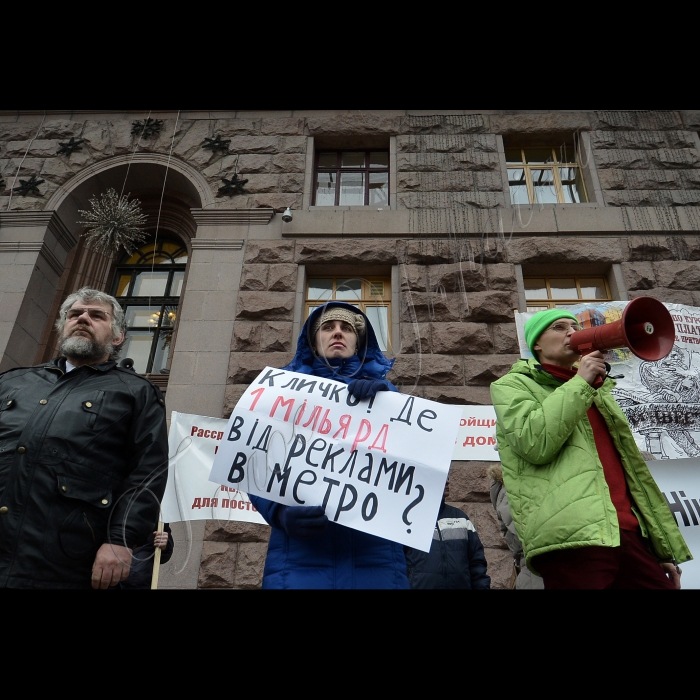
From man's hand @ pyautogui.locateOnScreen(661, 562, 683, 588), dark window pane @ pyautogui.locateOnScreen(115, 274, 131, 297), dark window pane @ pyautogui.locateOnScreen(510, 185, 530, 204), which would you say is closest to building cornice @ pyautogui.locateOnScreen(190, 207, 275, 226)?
dark window pane @ pyautogui.locateOnScreen(115, 274, 131, 297)

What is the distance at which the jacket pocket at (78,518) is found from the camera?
257 cm

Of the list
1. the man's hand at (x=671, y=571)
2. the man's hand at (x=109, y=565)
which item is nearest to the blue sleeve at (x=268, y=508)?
the man's hand at (x=109, y=565)

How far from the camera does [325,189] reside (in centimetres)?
809

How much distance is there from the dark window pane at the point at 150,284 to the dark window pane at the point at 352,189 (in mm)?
2811

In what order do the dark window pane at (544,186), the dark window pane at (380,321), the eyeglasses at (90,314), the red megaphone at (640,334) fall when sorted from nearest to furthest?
the red megaphone at (640,334) < the eyeglasses at (90,314) < the dark window pane at (380,321) < the dark window pane at (544,186)

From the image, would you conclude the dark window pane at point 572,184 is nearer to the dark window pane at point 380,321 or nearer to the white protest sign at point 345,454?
the dark window pane at point 380,321

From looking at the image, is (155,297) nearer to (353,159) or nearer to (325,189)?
(325,189)

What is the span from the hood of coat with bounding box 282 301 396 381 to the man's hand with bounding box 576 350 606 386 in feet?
3.18

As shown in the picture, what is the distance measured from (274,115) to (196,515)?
18.9ft

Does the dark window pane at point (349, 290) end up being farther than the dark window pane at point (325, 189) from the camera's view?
No

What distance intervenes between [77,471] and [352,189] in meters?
6.17

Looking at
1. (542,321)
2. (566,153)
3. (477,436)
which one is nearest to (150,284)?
(477,436)

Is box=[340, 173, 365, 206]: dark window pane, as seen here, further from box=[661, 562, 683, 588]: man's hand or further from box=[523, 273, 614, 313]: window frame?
box=[661, 562, 683, 588]: man's hand

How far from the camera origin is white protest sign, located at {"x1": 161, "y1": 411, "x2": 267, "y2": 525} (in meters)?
4.95
